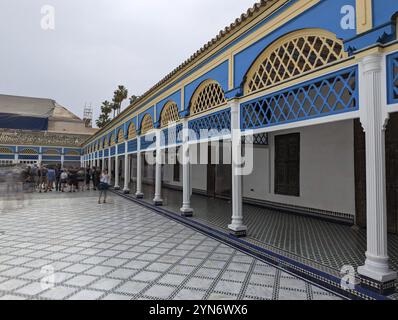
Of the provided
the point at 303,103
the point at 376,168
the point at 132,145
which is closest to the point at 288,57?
the point at 303,103

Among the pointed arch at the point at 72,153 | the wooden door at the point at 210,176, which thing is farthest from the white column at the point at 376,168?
the pointed arch at the point at 72,153

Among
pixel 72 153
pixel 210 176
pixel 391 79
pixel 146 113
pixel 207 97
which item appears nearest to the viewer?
pixel 391 79

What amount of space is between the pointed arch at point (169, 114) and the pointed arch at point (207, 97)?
0.97 metres

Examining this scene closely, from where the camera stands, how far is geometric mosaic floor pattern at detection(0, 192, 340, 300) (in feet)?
9.89

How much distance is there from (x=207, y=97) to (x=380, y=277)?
4862mm

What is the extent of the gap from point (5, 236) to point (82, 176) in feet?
40.7

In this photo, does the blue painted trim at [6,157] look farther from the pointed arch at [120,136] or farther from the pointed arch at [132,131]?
the pointed arch at [132,131]

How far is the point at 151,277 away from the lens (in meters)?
3.45

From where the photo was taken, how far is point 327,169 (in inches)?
265

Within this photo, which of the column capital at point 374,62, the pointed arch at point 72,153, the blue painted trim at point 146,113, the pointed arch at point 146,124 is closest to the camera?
the column capital at point 374,62

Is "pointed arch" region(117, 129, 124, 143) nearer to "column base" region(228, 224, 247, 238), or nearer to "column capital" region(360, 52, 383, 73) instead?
"column base" region(228, 224, 247, 238)

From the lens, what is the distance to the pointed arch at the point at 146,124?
10.1 meters

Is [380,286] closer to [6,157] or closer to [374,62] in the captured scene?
[374,62]
